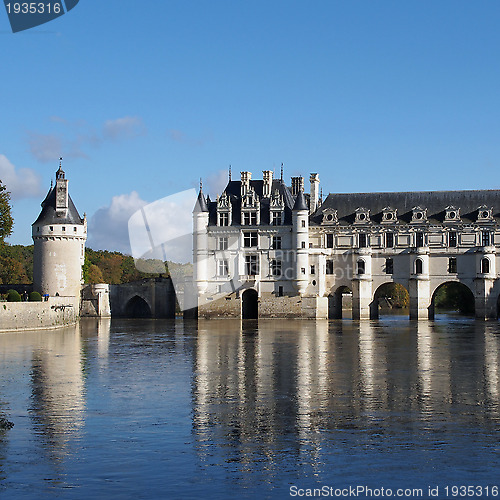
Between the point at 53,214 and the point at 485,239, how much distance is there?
37.7m

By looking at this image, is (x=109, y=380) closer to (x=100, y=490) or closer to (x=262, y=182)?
(x=100, y=490)

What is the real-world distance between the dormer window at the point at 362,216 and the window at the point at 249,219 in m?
8.87

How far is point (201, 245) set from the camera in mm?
73312

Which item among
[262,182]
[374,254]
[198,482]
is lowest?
[198,482]

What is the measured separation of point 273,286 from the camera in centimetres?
7225

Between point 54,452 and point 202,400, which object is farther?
point 202,400

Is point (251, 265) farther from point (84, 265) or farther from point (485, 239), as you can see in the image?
point (84, 265)

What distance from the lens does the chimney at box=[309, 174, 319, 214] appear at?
76500 mm

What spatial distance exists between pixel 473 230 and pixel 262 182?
18.8m

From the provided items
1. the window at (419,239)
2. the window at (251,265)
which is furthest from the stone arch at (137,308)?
the window at (419,239)

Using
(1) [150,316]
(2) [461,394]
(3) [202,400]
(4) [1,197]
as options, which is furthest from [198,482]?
(1) [150,316]

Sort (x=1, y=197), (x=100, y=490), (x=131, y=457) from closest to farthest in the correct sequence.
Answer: (x=100, y=490)
(x=131, y=457)
(x=1, y=197)

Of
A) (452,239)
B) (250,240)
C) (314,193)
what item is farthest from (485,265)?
(250,240)

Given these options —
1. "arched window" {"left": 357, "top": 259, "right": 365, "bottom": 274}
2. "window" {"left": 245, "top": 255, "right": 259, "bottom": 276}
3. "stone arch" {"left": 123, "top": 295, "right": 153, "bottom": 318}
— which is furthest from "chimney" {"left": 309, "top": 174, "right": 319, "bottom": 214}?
"stone arch" {"left": 123, "top": 295, "right": 153, "bottom": 318}
